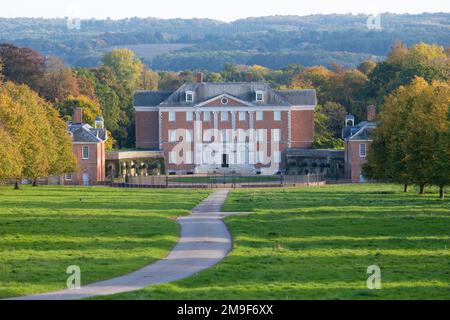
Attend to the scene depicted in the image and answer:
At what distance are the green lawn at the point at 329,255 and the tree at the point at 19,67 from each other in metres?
62.3

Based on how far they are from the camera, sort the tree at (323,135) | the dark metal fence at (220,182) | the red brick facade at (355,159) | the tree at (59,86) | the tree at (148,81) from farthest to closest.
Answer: the tree at (148,81) → the tree at (59,86) → the tree at (323,135) → the red brick facade at (355,159) → the dark metal fence at (220,182)

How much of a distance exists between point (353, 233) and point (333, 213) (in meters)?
9.38

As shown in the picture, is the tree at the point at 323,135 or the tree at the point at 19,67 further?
the tree at the point at 19,67

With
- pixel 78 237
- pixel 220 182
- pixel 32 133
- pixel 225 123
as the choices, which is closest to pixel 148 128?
pixel 225 123

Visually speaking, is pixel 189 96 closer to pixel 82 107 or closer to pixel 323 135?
pixel 82 107

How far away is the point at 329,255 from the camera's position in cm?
3142

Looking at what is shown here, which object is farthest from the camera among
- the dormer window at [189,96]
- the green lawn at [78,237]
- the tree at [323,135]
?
the dormer window at [189,96]

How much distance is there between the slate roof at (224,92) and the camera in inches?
4198

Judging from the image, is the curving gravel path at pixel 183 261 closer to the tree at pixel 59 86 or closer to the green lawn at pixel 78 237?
the green lawn at pixel 78 237

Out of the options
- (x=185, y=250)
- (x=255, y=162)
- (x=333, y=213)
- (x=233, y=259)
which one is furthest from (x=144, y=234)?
(x=255, y=162)

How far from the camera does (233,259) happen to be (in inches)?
1202

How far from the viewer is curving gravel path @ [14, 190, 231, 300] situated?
2450cm

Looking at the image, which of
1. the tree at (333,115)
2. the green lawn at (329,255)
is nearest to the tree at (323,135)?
the tree at (333,115)

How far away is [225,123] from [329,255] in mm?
76476
